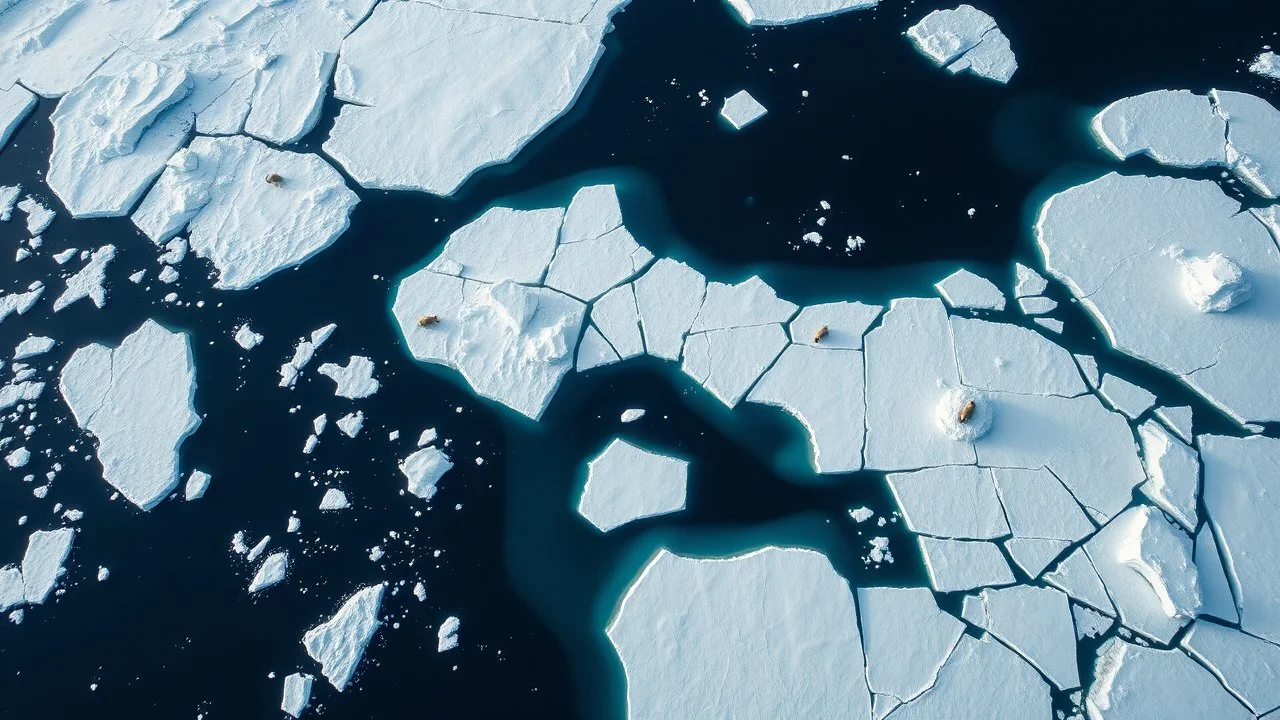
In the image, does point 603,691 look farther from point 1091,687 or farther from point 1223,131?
point 1223,131

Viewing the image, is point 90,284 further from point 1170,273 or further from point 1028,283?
point 1170,273

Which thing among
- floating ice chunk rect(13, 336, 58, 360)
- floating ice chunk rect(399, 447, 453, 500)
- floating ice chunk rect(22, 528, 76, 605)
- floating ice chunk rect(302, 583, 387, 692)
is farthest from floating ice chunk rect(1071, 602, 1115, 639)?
floating ice chunk rect(13, 336, 58, 360)

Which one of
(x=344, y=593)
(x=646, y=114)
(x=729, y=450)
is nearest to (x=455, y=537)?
(x=344, y=593)

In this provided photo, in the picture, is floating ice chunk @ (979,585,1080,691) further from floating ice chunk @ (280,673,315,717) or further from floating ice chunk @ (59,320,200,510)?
floating ice chunk @ (59,320,200,510)

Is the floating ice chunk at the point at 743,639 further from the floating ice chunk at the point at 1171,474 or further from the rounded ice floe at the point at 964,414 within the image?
the floating ice chunk at the point at 1171,474

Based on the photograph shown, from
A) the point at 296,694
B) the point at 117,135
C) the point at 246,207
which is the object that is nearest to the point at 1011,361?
the point at 296,694

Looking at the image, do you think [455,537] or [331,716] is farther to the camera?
[455,537]

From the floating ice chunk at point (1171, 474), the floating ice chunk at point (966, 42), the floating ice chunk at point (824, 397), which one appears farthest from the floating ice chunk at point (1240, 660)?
the floating ice chunk at point (966, 42)
